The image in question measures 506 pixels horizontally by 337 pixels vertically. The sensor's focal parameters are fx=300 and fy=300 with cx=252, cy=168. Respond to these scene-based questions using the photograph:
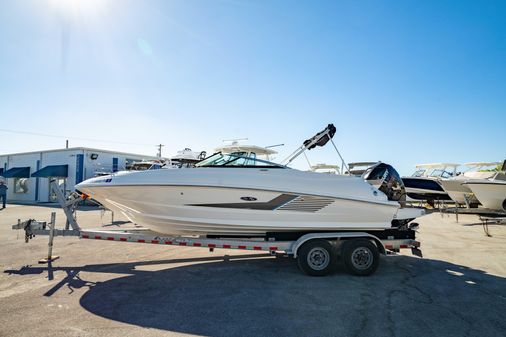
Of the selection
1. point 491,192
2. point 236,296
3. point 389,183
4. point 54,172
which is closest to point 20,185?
point 54,172

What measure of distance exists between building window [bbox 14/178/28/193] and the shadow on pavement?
26.9 metres

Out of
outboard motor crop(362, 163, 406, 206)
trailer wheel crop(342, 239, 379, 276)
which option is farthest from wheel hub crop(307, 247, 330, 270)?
outboard motor crop(362, 163, 406, 206)

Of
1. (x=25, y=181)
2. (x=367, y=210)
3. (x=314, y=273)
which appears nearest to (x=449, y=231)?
(x=367, y=210)

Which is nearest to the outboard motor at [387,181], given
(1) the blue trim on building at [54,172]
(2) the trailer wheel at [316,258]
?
(2) the trailer wheel at [316,258]

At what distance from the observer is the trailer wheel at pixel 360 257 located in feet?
16.9

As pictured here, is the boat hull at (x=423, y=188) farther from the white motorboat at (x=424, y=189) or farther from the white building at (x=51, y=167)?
the white building at (x=51, y=167)

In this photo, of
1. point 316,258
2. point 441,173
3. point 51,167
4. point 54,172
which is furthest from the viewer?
point 51,167

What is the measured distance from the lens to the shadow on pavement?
324 cm

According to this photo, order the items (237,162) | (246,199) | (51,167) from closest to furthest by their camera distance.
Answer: (246,199), (237,162), (51,167)

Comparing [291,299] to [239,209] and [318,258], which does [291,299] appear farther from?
[239,209]

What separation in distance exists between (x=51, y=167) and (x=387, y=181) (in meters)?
24.9

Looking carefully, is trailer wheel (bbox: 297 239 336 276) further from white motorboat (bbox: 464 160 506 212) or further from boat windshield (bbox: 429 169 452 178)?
Answer: boat windshield (bbox: 429 169 452 178)

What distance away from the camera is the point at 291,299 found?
13.2 feet

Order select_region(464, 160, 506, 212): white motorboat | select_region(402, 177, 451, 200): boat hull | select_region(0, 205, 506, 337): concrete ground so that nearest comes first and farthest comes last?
select_region(0, 205, 506, 337): concrete ground < select_region(464, 160, 506, 212): white motorboat < select_region(402, 177, 451, 200): boat hull
